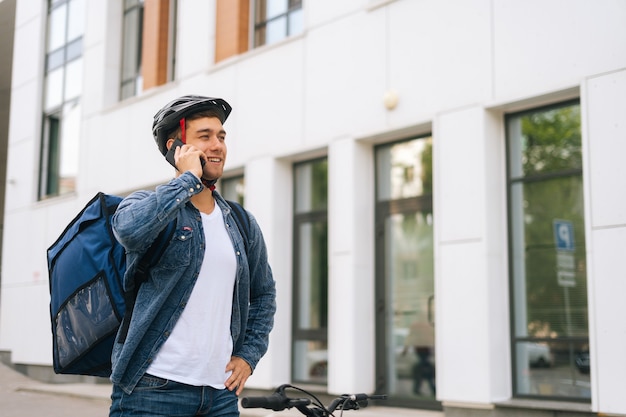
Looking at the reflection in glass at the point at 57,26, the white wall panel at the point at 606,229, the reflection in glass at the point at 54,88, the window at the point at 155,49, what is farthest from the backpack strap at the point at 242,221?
the reflection in glass at the point at 57,26

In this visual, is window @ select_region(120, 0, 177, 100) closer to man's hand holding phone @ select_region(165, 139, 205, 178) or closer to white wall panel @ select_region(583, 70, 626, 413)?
white wall panel @ select_region(583, 70, 626, 413)

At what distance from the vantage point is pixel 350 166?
10.2 m

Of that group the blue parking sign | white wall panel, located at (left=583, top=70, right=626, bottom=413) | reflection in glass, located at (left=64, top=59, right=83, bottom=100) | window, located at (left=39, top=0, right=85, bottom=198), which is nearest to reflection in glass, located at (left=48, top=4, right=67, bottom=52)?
window, located at (left=39, top=0, right=85, bottom=198)

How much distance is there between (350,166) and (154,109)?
4.99 metres

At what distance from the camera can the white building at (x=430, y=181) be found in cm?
785

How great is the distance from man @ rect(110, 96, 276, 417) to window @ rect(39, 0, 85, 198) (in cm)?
1352

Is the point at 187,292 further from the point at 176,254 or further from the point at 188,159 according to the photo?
the point at 188,159

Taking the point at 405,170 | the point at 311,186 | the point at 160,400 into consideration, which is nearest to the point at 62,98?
the point at 311,186

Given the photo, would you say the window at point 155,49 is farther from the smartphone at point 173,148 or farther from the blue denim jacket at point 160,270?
the blue denim jacket at point 160,270

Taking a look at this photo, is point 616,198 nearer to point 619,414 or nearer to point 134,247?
point 619,414

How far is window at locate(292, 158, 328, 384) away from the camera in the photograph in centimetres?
1092

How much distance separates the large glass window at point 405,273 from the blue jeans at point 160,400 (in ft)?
22.6

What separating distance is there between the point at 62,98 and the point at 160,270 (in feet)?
48.7

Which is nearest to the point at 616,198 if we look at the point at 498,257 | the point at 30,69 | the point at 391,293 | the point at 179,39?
the point at 498,257
